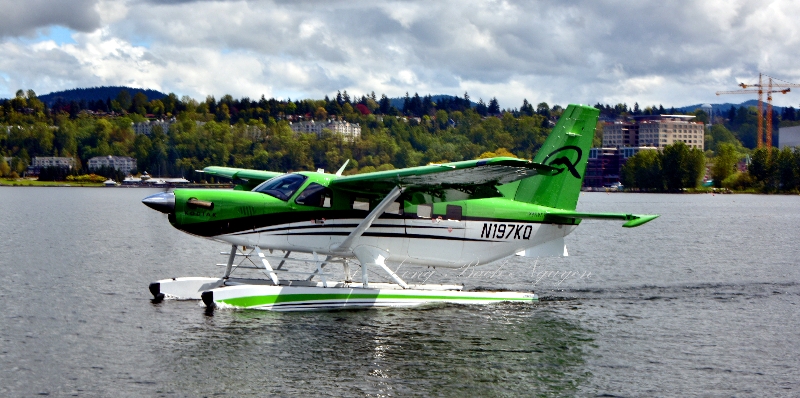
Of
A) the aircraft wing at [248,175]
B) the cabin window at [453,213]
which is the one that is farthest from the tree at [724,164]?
the cabin window at [453,213]

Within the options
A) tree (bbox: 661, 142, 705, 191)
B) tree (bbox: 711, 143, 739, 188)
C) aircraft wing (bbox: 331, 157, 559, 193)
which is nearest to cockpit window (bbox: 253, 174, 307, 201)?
aircraft wing (bbox: 331, 157, 559, 193)

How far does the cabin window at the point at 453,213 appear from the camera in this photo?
2084cm

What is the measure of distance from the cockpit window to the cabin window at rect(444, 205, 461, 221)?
327 cm

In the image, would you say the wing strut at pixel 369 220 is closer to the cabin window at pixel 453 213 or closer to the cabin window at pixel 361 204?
the cabin window at pixel 361 204

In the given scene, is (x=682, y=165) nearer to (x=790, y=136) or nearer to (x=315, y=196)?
(x=790, y=136)

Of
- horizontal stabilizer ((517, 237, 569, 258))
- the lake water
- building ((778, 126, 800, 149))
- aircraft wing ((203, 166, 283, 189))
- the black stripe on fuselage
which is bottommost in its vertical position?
the lake water

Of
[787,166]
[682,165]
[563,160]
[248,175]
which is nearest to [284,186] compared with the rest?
[248,175]

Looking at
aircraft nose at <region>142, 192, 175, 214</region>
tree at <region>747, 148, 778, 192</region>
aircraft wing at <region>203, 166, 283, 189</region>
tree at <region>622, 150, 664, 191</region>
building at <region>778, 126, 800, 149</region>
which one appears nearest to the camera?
aircraft nose at <region>142, 192, 175, 214</region>

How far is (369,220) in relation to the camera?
19.7 m

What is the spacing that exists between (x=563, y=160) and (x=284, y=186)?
6.60m

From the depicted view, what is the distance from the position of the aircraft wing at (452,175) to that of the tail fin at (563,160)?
287 centimetres

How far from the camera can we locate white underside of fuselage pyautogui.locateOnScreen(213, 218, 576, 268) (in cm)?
1975

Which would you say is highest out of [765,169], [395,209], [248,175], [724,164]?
[724,164]

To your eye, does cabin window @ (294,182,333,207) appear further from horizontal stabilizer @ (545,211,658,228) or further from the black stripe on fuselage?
horizontal stabilizer @ (545,211,658,228)
